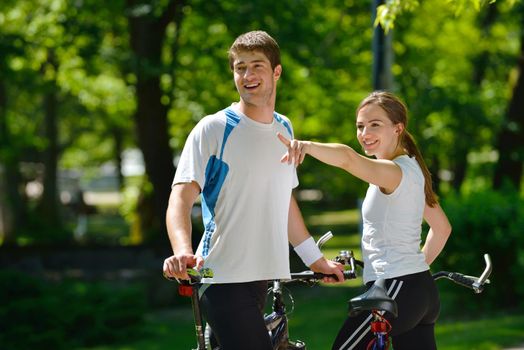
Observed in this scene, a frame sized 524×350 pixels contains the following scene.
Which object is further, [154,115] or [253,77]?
[154,115]

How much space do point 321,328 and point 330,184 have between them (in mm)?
11534

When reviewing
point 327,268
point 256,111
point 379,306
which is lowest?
point 379,306

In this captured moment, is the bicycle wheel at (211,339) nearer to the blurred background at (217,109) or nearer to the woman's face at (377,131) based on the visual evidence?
the woman's face at (377,131)

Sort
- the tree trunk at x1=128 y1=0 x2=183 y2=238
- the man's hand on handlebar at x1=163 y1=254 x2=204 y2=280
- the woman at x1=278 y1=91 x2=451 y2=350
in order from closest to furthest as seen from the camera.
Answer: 1. the man's hand on handlebar at x1=163 y1=254 x2=204 y2=280
2. the woman at x1=278 y1=91 x2=451 y2=350
3. the tree trunk at x1=128 y1=0 x2=183 y2=238

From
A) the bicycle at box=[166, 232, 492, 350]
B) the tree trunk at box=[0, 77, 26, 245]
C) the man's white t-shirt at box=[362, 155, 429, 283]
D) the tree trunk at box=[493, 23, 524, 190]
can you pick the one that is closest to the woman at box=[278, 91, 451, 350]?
the man's white t-shirt at box=[362, 155, 429, 283]

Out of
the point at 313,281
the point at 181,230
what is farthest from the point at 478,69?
the point at 181,230

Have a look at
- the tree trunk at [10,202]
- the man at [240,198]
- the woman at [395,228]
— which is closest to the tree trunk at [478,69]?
the tree trunk at [10,202]

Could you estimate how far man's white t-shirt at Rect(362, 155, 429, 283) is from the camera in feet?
15.1

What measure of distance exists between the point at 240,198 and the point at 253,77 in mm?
509

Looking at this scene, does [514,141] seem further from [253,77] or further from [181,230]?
[181,230]

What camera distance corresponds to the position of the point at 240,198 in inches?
169

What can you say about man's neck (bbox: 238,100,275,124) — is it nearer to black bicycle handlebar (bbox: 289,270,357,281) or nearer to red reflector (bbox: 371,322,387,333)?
black bicycle handlebar (bbox: 289,270,357,281)

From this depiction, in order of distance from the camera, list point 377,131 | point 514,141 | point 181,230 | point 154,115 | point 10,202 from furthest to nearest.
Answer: point 10,202 < point 154,115 < point 514,141 < point 377,131 < point 181,230

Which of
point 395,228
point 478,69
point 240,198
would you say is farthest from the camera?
point 478,69
